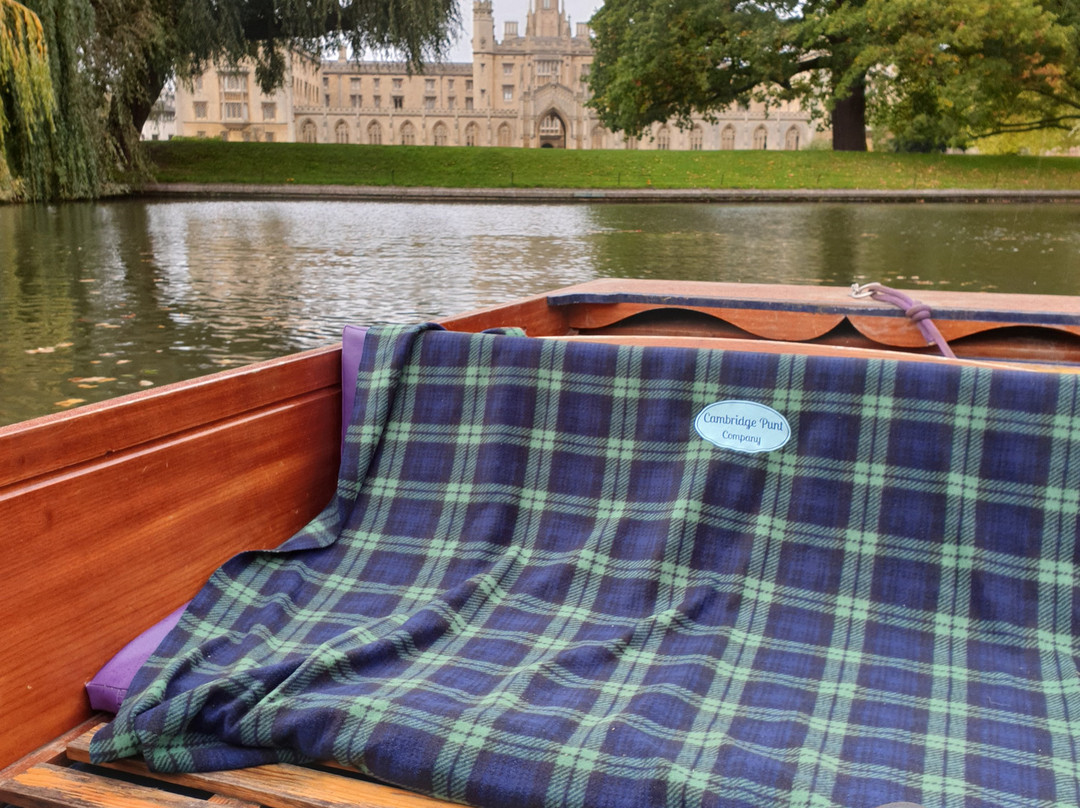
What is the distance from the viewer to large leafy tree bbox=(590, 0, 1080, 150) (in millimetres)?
23078

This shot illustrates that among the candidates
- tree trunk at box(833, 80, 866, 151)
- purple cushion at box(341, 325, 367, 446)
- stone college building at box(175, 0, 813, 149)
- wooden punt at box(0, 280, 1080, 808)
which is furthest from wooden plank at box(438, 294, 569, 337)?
stone college building at box(175, 0, 813, 149)

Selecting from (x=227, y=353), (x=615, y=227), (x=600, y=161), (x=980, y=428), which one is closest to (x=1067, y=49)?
(x=600, y=161)

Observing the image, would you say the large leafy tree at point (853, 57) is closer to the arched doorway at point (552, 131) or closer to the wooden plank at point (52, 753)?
the wooden plank at point (52, 753)

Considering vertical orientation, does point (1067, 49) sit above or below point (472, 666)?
above

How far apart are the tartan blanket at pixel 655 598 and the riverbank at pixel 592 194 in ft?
71.0

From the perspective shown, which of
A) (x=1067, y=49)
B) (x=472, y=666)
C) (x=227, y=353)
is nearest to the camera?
(x=472, y=666)

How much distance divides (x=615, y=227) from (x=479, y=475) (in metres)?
13.8

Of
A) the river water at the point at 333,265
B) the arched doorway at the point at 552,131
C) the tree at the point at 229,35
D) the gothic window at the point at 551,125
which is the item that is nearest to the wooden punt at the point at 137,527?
the river water at the point at 333,265

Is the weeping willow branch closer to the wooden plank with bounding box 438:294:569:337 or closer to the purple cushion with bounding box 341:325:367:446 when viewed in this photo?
the wooden plank with bounding box 438:294:569:337

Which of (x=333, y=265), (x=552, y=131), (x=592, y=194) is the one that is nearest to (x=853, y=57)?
(x=592, y=194)

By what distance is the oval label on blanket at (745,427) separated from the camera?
5.72 ft

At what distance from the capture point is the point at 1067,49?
77.6 feet

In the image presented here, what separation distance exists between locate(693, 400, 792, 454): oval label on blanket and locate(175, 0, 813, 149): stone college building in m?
60.2

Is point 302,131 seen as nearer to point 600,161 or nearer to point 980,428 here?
point 600,161
